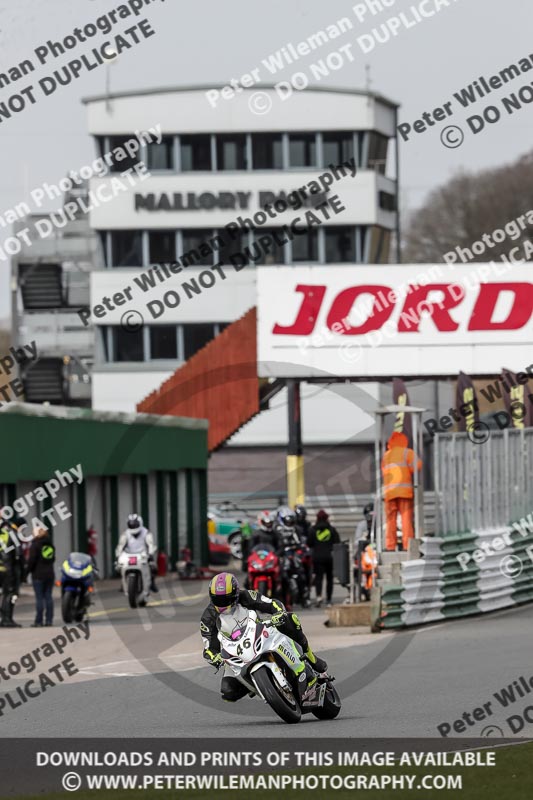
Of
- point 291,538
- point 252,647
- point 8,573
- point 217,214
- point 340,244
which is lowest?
point 8,573

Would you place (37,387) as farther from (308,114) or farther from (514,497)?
(514,497)

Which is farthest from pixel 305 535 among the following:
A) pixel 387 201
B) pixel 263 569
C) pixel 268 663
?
pixel 387 201

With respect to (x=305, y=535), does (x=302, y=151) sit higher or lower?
higher

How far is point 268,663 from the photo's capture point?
470 inches

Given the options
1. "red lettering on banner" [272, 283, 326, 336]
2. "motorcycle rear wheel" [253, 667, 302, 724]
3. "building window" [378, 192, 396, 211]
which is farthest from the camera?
"building window" [378, 192, 396, 211]

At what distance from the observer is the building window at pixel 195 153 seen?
70562mm

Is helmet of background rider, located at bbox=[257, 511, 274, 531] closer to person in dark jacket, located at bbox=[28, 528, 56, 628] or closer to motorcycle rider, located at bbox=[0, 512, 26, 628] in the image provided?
person in dark jacket, located at bbox=[28, 528, 56, 628]

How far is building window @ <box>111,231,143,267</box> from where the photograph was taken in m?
71.1

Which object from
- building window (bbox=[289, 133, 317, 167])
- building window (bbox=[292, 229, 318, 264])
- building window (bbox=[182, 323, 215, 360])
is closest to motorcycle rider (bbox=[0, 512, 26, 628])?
building window (bbox=[182, 323, 215, 360])

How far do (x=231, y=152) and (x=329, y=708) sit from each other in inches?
2347

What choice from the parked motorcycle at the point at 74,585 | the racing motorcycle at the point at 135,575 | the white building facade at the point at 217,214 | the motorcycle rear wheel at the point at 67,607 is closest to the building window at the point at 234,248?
the white building facade at the point at 217,214

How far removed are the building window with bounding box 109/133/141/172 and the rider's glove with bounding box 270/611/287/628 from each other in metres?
59.4

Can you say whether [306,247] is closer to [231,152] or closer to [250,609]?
[231,152]

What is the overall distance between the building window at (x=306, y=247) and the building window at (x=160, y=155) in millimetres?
6073
